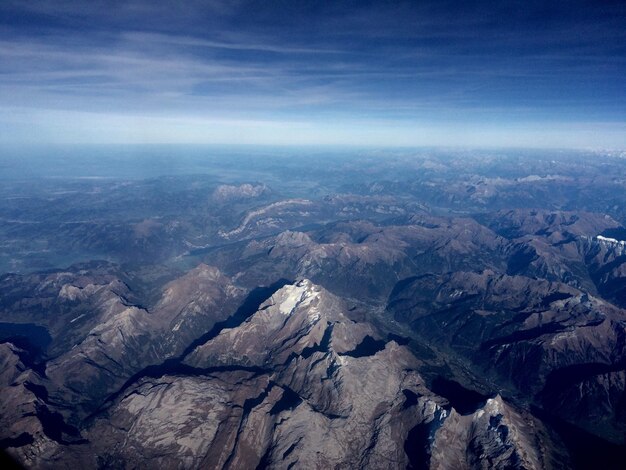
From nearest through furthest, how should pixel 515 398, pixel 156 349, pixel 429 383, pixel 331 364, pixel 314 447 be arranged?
pixel 314 447 → pixel 331 364 → pixel 429 383 → pixel 515 398 → pixel 156 349

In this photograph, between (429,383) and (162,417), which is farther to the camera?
(429,383)

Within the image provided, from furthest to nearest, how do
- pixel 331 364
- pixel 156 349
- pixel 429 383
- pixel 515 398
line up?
pixel 156 349 → pixel 515 398 → pixel 429 383 → pixel 331 364

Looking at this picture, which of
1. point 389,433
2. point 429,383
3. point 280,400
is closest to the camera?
point 389,433

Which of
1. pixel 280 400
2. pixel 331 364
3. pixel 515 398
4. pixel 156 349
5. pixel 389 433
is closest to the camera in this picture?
pixel 389 433

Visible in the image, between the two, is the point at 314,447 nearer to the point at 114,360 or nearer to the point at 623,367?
the point at 114,360

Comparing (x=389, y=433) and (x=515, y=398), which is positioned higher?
(x=389, y=433)

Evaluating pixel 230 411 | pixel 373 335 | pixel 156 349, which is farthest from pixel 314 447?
pixel 156 349

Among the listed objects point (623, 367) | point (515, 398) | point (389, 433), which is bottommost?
point (515, 398)

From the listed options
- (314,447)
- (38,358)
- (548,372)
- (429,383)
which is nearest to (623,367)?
(548,372)

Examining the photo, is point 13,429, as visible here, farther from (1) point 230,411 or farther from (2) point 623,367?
(2) point 623,367
